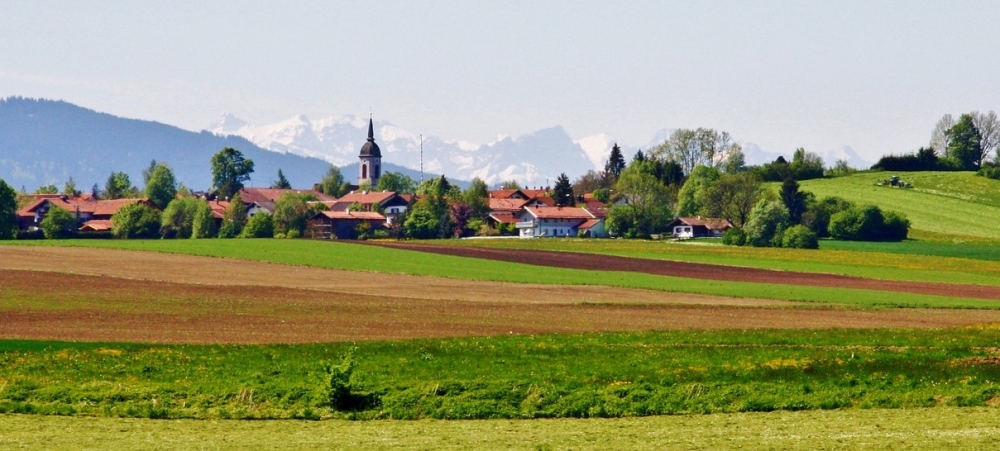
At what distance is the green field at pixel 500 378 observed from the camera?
3250cm

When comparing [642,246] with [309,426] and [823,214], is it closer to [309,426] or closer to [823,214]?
[823,214]

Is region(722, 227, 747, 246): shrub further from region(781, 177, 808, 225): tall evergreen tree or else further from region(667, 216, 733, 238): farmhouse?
region(667, 216, 733, 238): farmhouse

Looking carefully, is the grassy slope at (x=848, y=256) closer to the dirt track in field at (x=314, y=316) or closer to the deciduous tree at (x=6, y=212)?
the dirt track in field at (x=314, y=316)

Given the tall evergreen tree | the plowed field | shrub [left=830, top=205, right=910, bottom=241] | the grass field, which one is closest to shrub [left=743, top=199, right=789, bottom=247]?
shrub [left=830, top=205, right=910, bottom=241]

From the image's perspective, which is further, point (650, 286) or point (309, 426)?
point (650, 286)

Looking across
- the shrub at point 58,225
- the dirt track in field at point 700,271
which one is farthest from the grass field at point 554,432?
the shrub at point 58,225

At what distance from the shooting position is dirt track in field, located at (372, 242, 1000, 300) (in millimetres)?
82875

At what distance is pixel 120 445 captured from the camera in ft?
87.7

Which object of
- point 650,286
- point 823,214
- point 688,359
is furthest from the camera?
point 823,214

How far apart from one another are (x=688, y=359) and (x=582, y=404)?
28.3 ft

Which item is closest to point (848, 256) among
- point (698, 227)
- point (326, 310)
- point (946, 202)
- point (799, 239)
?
point (799, 239)

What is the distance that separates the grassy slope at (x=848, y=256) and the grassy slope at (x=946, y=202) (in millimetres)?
18776

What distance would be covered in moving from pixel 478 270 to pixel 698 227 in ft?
320

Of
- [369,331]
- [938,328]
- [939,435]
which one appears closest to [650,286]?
[938,328]
